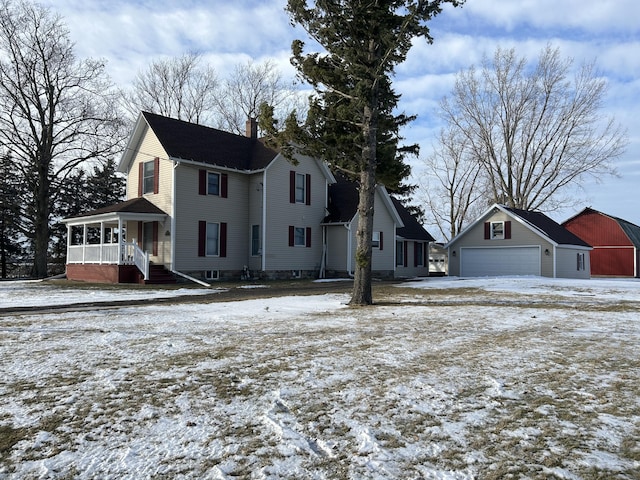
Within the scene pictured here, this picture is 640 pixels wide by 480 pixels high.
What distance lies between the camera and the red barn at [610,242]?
3816 centimetres

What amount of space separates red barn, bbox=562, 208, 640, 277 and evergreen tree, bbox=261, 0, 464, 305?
33521 mm

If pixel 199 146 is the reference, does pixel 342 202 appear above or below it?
below

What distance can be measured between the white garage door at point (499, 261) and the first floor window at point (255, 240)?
14.5 meters

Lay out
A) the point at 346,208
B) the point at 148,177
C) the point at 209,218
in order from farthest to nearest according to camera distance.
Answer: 1. the point at 346,208
2. the point at 148,177
3. the point at 209,218

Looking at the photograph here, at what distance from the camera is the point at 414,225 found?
106ft

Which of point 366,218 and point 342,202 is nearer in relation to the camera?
point 366,218

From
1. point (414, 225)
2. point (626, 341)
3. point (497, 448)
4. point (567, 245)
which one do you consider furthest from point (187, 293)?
point (567, 245)

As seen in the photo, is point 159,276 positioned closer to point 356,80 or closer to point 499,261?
point 356,80

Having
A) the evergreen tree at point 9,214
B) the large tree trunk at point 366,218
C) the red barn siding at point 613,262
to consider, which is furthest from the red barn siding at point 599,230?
the evergreen tree at point 9,214

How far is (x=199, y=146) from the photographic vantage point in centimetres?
2209

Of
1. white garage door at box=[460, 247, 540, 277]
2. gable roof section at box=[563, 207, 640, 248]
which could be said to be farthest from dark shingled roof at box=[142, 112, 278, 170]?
gable roof section at box=[563, 207, 640, 248]

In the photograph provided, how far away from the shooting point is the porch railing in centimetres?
1972

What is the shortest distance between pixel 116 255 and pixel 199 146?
6.13 meters

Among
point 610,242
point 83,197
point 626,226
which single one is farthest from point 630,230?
point 83,197
